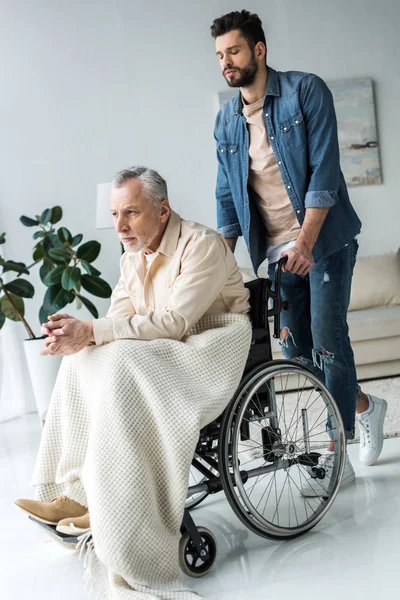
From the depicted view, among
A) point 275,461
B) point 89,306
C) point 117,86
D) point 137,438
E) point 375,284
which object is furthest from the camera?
point 117,86

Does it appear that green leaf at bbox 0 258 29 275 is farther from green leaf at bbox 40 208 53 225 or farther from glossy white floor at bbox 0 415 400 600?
glossy white floor at bbox 0 415 400 600

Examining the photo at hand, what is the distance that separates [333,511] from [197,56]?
368 cm

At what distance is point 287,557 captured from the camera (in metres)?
1.93

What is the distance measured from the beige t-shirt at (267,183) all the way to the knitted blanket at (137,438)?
51cm

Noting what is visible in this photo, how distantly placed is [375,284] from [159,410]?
10.8 feet

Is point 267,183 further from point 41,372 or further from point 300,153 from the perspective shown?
point 41,372

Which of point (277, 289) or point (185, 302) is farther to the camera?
point (277, 289)

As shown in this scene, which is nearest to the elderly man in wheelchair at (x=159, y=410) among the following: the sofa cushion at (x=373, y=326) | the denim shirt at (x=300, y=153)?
the denim shirt at (x=300, y=153)

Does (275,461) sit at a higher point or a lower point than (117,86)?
lower

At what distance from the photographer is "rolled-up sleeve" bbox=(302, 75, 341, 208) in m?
2.26

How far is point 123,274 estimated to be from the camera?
227cm

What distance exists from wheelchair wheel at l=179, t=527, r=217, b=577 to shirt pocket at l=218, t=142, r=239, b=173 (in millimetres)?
1110

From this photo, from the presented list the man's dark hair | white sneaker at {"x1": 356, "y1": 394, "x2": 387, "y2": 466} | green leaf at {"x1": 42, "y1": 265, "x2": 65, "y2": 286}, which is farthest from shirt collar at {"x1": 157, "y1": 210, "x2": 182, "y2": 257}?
green leaf at {"x1": 42, "y1": 265, "x2": 65, "y2": 286}

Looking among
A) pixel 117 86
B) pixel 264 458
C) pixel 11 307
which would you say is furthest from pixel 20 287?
pixel 264 458
